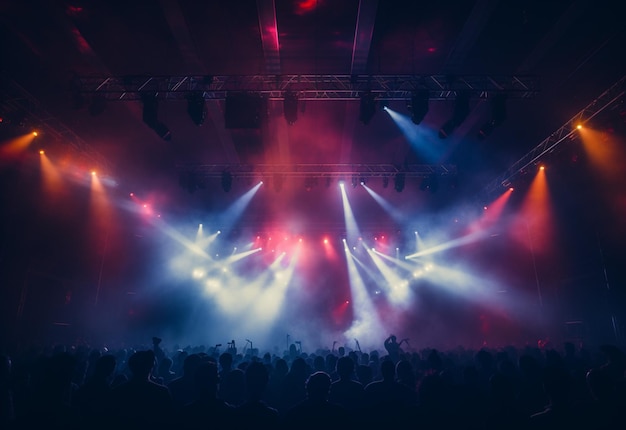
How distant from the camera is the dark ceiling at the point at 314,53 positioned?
7715 millimetres

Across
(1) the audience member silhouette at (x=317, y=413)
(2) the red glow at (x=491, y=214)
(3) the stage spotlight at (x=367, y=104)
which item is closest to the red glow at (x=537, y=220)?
(2) the red glow at (x=491, y=214)

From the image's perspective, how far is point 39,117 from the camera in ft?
34.3

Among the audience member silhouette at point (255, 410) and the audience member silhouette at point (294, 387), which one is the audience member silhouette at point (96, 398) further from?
the audience member silhouette at point (294, 387)

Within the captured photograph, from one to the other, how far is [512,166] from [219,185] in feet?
41.8

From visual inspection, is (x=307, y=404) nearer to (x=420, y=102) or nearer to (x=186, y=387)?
(x=186, y=387)

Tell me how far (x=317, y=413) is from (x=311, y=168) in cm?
1209

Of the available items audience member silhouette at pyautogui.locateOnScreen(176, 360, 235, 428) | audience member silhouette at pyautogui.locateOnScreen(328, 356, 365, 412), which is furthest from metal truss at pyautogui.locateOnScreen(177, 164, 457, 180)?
audience member silhouette at pyautogui.locateOnScreen(176, 360, 235, 428)

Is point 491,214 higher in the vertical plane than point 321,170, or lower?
lower

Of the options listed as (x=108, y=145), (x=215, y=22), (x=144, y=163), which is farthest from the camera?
(x=144, y=163)

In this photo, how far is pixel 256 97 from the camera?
30.7 feet

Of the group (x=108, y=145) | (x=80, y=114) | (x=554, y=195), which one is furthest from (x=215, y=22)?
(x=554, y=195)

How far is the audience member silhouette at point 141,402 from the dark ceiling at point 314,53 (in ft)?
24.3

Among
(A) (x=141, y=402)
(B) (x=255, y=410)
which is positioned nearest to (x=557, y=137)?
(B) (x=255, y=410)

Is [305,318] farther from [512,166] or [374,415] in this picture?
[374,415]
